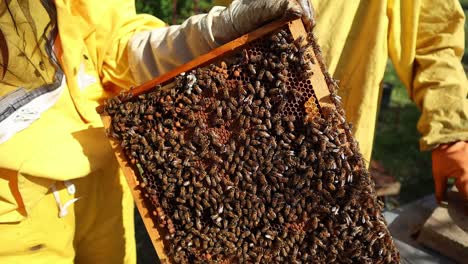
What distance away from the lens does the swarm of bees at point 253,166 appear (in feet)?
6.33

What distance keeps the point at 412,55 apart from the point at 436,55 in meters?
0.14

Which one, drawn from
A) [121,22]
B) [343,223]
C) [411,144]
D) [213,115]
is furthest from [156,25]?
[411,144]

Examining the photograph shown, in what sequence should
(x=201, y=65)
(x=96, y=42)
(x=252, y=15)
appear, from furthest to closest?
1. (x=96, y=42)
2. (x=201, y=65)
3. (x=252, y=15)

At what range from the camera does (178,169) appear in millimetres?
2049

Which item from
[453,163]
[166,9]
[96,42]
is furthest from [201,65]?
[166,9]

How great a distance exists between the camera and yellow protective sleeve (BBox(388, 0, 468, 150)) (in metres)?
2.56

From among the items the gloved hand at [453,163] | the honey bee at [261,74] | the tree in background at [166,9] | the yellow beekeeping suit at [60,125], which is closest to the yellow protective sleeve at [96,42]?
the yellow beekeeping suit at [60,125]

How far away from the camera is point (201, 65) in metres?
1.95

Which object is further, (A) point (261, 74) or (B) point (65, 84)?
(B) point (65, 84)

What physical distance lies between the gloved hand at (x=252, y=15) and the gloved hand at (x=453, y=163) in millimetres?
1373

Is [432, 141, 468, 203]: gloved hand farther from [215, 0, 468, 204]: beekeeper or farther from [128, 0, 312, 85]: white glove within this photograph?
[128, 0, 312, 85]: white glove

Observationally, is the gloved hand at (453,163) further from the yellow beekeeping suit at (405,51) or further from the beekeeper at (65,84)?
the beekeeper at (65,84)

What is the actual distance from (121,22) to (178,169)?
82 cm

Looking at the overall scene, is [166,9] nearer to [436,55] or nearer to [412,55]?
[412,55]
